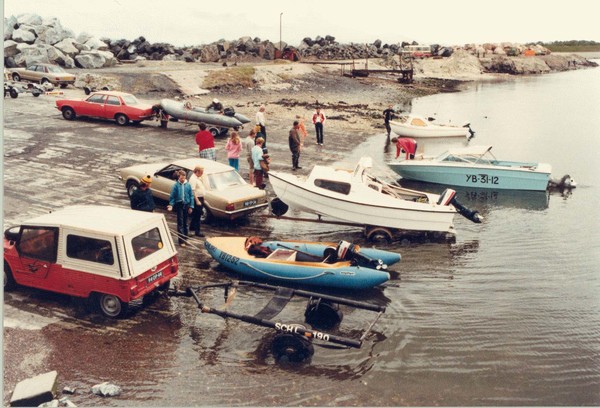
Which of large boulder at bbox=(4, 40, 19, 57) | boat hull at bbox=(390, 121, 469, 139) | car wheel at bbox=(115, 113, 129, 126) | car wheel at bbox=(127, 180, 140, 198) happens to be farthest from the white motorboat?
large boulder at bbox=(4, 40, 19, 57)

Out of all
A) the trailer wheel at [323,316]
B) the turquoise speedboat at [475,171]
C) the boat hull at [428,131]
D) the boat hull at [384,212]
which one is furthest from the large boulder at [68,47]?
the trailer wheel at [323,316]

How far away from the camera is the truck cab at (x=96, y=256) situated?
387 inches

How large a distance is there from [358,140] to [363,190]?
14.3 m

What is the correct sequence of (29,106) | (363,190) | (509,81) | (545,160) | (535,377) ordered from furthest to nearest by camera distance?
(509,81), (29,106), (545,160), (363,190), (535,377)

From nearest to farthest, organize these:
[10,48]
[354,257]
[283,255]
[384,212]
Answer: [354,257]
[283,255]
[384,212]
[10,48]

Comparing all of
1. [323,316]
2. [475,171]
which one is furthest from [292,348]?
[475,171]

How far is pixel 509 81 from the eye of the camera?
85188 mm

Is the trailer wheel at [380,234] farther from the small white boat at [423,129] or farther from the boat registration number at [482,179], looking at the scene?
the small white boat at [423,129]

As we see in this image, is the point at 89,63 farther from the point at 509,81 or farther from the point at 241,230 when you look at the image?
the point at 509,81

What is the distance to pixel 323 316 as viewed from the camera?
10562 mm

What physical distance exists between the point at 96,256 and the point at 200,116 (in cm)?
1737

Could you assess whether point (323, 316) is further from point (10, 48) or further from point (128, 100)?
point (10, 48)

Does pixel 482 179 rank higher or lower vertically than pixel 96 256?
lower

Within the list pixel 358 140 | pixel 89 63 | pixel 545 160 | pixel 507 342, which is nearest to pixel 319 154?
pixel 358 140
